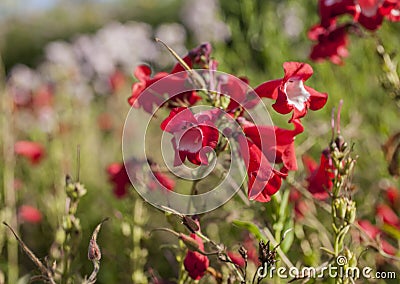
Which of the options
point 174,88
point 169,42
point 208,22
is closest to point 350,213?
point 174,88

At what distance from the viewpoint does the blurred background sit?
1.56 meters

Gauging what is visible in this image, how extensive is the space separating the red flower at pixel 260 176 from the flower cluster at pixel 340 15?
1.59ft

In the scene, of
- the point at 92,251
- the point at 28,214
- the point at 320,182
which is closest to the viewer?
the point at 92,251

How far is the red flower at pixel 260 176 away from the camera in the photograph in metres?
0.85

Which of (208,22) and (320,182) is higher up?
(320,182)

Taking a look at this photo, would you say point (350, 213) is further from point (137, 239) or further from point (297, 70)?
point (137, 239)

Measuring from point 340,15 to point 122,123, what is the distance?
2180mm

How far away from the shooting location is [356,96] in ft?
8.29

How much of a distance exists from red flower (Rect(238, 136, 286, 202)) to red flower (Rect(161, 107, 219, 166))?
0.23 ft

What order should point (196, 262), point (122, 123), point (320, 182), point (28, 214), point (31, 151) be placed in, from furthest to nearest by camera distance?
point (122, 123)
point (31, 151)
point (28, 214)
point (320, 182)
point (196, 262)

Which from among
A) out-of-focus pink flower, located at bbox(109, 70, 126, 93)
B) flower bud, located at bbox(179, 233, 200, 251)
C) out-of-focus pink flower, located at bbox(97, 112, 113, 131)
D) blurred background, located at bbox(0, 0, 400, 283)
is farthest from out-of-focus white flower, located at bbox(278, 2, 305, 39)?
flower bud, located at bbox(179, 233, 200, 251)

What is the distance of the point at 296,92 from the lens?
3.10 feet

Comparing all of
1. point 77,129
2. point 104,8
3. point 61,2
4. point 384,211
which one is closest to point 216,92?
point 384,211

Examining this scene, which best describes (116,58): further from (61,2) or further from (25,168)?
(61,2)
